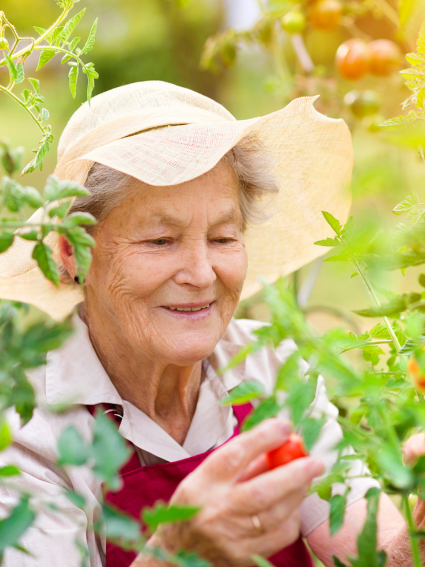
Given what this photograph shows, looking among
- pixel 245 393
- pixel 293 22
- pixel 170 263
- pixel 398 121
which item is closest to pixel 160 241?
pixel 170 263

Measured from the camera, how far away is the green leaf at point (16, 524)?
469 millimetres

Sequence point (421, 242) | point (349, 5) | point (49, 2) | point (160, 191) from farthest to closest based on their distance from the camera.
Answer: point (49, 2) → point (349, 5) → point (160, 191) → point (421, 242)

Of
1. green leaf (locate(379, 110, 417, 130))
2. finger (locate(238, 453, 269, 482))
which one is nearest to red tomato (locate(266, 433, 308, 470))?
finger (locate(238, 453, 269, 482))

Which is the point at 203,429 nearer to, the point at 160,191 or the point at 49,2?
the point at 160,191

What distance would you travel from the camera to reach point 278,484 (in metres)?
0.65

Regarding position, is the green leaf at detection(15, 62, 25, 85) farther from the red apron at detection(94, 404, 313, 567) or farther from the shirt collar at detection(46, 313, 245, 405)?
the red apron at detection(94, 404, 313, 567)

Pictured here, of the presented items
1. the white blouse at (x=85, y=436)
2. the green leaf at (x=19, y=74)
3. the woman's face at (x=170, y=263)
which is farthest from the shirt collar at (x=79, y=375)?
the green leaf at (x=19, y=74)

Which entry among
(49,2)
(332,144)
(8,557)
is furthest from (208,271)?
(49,2)

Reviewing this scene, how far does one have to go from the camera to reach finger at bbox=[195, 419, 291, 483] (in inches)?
26.0

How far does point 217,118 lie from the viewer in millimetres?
1318

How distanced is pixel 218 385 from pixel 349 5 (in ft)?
4.79

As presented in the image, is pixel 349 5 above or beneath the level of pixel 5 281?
above

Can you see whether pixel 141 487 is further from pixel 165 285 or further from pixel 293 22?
pixel 293 22

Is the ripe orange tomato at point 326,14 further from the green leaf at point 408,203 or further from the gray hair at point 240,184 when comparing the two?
the green leaf at point 408,203
